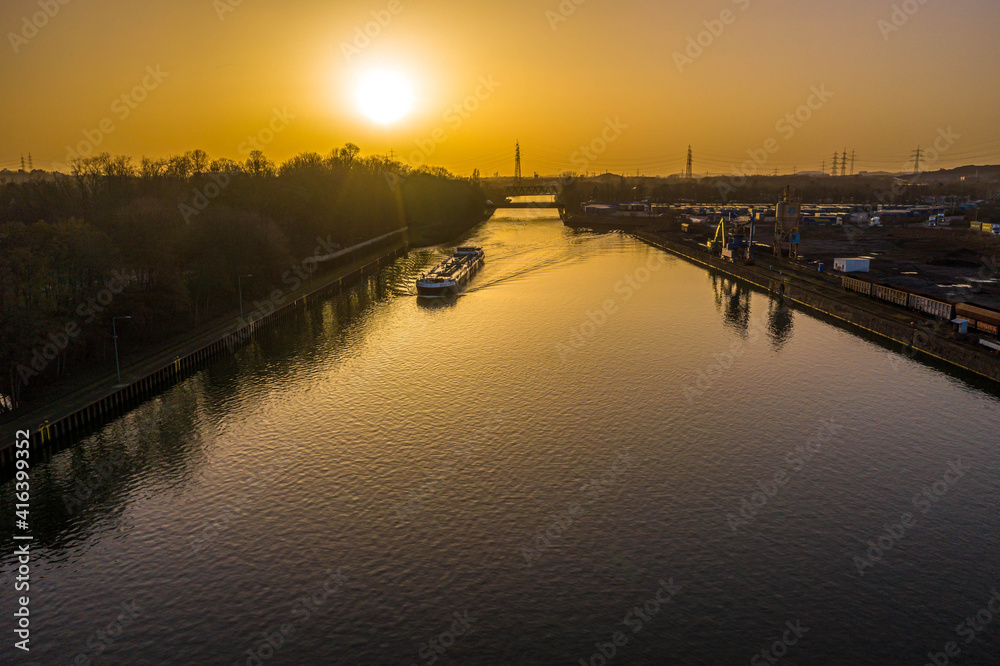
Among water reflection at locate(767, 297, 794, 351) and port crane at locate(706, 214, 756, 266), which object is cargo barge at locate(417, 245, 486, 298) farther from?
port crane at locate(706, 214, 756, 266)

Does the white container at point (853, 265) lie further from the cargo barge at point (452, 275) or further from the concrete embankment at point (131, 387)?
the concrete embankment at point (131, 387)

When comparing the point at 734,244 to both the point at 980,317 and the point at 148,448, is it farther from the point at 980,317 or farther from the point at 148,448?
the point at 148,448

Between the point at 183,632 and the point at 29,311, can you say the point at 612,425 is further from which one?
the point at 29,311

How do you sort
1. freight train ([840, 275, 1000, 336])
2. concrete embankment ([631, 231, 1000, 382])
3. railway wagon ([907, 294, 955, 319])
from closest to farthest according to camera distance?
concrete embankment ([631, 231, 1000, 382]), freight train ([840, 275, 1000, 336]), railway wagon ([907, 294, 955, 319])

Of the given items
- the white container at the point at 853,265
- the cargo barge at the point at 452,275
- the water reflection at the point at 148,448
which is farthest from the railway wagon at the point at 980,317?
the water reflection at the point at 148,448

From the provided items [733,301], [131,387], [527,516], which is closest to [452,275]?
[733,301]

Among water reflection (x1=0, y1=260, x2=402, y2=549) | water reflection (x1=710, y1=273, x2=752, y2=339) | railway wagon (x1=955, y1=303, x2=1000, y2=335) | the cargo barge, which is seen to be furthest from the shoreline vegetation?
railway wagon (x1=955, y1=303, x2=1000, y2=335)

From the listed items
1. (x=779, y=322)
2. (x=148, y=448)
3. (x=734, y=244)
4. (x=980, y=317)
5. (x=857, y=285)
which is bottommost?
(x=148, y=448)
